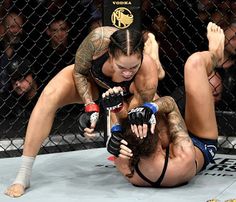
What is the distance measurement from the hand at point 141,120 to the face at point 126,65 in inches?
4.9

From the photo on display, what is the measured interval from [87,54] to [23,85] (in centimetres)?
106

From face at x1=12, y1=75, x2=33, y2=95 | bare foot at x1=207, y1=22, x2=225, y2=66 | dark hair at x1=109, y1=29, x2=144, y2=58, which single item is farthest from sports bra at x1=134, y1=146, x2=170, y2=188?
face at x1=12, y1=75, x2=33, y2=95

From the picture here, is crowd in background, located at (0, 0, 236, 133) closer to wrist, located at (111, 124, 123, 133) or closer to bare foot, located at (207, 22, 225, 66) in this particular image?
bare foot, located at (207, 22, 225, 66)

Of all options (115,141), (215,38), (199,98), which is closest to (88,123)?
(115,141)

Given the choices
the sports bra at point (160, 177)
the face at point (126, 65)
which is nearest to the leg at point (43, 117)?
the face at point (126, 65)

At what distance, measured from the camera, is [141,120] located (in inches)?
70.1

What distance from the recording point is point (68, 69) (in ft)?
6.92

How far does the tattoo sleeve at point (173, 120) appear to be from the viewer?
1.95m

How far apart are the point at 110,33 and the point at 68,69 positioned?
0.76ft

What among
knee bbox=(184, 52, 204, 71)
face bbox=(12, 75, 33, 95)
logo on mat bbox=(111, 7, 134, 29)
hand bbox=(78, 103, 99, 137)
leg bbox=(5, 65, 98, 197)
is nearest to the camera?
hand bbox=(78, 103, 99, 137)

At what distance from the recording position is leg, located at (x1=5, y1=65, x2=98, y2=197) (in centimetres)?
202

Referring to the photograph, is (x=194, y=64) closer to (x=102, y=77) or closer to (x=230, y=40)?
(x=102, y=77)

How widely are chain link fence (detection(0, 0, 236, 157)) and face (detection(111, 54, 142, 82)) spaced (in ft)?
2.88

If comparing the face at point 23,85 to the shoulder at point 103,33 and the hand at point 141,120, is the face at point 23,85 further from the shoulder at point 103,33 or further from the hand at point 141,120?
the hand at point 141,120
